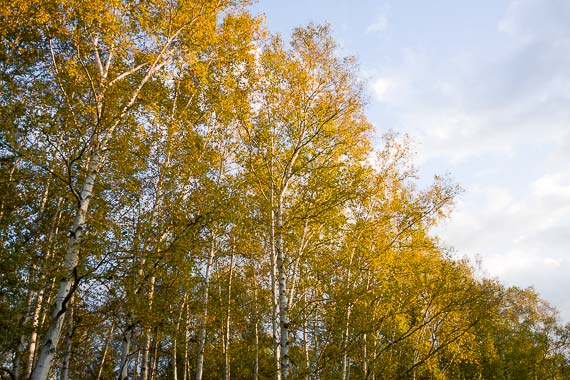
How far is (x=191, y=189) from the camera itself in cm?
1081

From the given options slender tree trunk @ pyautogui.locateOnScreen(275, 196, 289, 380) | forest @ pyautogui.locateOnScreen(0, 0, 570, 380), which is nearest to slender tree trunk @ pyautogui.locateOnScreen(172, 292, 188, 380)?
forest @ pyautogui.locateOnScreen(0, 0, 570, 380)

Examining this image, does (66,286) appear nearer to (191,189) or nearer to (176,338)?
(191,189)

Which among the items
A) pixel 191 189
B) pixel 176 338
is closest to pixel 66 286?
pixel 191 189

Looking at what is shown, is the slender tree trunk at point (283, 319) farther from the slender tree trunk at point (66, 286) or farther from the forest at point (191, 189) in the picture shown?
the slender tree trunk at point (66, 286)

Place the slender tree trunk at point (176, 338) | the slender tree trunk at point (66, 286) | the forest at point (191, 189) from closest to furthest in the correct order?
1. the slender tree trunk at point (66, 286)
2. the forest at point (191, 189)
3. the slender tree trunk at point (176, 338)

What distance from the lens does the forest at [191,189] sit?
29.2 feet

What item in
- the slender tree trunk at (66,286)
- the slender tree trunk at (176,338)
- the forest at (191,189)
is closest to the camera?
the slender tree trunk at (66,286)

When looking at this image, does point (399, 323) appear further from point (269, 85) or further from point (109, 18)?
point (109, 18)

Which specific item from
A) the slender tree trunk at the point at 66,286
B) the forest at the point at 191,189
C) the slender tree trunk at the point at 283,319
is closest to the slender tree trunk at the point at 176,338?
the forest at the point at 191,189

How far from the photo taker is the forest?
8891 millimetres

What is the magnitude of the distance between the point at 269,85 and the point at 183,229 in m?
5.57

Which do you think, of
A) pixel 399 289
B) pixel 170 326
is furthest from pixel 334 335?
pixel 170 326

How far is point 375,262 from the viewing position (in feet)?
43.1

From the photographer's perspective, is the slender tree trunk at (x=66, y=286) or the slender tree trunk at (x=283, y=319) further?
the slender tree trunk at (x=283, y=319)
